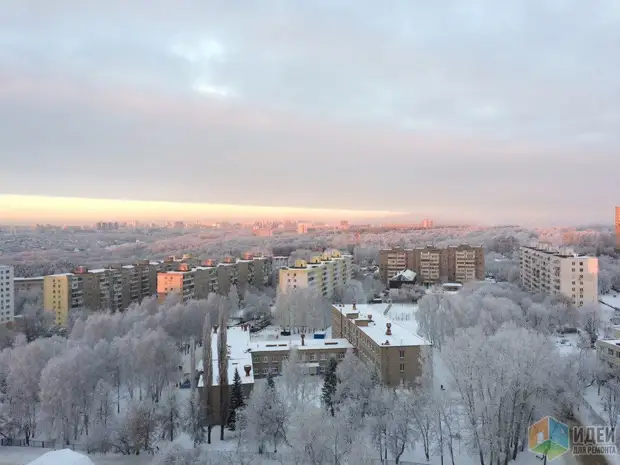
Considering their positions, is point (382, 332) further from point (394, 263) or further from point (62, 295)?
point (394, 263)

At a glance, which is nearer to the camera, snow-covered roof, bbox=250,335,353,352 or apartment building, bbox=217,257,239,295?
snow-covered roof, bbox=250,335,353,352

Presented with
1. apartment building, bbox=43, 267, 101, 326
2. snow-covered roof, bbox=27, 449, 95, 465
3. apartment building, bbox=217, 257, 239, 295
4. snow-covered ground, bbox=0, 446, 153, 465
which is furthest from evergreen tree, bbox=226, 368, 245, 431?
apartment building, bbox=217, 257, 239, 295

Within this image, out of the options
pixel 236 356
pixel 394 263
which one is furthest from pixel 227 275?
pixel 236 356

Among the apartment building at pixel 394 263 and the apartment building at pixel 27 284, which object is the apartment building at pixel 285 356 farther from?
the apartment building at pixel 394 263

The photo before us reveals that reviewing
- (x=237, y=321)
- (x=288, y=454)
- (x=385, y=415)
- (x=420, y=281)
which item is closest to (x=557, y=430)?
(x=385, y=415)

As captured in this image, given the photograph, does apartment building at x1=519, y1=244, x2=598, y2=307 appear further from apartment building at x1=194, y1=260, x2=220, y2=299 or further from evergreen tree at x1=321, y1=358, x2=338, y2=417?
apartment building at x1=194, y1=260, x2=220, y2=299

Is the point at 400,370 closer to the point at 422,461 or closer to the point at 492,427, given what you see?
the point at 422,461
